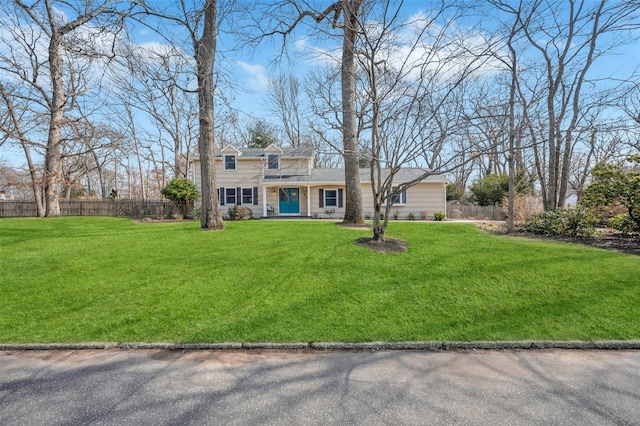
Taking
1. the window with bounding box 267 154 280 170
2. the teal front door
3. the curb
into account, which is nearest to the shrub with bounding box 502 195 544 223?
the curb

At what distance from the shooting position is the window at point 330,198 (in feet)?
63.2

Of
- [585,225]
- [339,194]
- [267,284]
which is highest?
[339,194]

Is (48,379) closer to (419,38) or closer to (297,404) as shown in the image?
(297,404)

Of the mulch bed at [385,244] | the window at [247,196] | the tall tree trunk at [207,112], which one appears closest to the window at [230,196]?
the window at [247,196]

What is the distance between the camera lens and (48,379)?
8.81ft

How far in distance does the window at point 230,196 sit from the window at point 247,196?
23.5 inches

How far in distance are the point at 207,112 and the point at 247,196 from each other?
34.6 ft

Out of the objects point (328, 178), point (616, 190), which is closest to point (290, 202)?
point (328, 178)

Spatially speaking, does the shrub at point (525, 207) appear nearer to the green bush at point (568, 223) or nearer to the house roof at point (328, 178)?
the green bush at point (568, 223)

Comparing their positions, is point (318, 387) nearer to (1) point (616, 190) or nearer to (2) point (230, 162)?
(1) point (616, 190)

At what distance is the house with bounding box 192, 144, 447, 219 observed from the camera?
61.9ft

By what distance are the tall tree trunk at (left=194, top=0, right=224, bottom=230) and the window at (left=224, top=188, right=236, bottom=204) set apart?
33.0 ft

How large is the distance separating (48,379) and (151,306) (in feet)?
4.86

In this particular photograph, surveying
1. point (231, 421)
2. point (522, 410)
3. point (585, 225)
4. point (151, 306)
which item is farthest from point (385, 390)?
point (585, 225)
